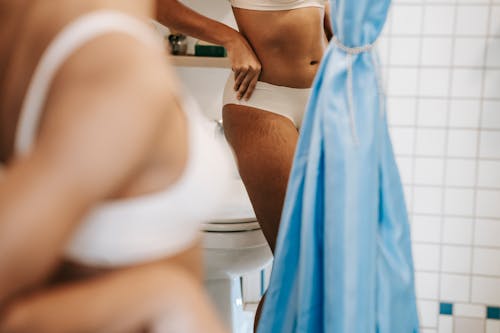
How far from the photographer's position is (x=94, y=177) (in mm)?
531

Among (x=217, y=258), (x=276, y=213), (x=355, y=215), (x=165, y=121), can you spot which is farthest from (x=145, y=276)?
(x=217, y=258)

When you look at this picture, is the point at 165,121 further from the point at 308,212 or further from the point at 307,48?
the point at 307,48

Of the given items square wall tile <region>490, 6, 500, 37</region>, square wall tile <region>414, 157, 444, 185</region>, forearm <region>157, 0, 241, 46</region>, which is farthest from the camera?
square wall tile <region>414, 157, 444, 185</region>

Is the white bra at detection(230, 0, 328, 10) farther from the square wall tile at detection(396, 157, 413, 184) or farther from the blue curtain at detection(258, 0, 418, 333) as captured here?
the square wall tile at detection(396, 157, 413, 184)

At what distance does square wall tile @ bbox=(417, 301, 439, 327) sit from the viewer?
244cm

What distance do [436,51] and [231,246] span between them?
3.54 feet

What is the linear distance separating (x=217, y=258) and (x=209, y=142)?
1224mm

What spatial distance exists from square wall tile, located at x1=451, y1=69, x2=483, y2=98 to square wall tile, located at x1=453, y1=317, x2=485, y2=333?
840 millimetres

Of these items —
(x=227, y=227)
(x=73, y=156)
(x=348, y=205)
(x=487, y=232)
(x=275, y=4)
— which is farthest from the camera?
(x=487, y=232)

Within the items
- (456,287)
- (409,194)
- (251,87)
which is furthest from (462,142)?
(251,87)

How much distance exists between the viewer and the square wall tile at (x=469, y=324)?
2.43m

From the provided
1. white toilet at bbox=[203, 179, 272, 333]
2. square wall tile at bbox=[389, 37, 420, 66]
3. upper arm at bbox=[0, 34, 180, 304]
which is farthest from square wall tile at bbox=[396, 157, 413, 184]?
upper arm at bbox=[0, 34, 180, 304]

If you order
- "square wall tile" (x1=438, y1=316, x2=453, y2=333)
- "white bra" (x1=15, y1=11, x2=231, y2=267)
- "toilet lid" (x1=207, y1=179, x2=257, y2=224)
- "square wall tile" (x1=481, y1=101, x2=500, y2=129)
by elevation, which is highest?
"white bra" (x1=15, y1=11, x2=231, y2=267)

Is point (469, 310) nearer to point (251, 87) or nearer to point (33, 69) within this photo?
point (251, 87)
